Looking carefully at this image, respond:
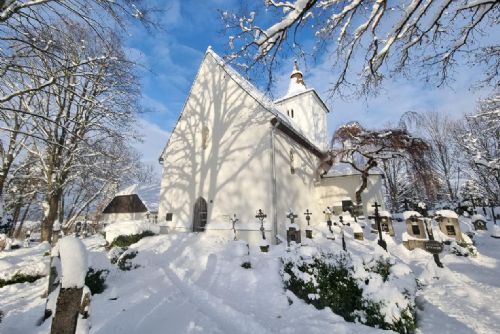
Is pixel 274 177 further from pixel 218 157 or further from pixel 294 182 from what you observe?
pixel 218 157

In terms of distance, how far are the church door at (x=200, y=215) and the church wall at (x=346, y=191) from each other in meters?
9.42

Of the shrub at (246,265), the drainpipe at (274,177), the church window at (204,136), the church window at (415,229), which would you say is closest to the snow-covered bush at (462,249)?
the church window at (415,229)

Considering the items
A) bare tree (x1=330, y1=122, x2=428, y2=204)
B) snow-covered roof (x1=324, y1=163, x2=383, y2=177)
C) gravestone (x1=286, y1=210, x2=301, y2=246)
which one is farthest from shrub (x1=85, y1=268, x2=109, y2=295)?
snow-covered roof (x1=324, y1=163, x2=383, y2=177)

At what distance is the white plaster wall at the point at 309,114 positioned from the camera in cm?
2562

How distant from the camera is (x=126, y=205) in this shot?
91.8 ft

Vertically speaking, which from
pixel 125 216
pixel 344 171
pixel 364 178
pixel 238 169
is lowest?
pixel 125 216


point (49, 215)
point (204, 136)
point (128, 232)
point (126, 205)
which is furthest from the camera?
point (126, 205)

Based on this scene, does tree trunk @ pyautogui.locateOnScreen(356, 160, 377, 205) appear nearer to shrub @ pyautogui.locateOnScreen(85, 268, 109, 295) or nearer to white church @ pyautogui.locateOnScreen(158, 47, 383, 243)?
white church @ pyautogui.locateOnScreen(158, 47, 383, 243)

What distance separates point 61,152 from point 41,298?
10.8 meters

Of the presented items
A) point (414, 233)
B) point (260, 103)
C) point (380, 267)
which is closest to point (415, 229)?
point (414, 233)

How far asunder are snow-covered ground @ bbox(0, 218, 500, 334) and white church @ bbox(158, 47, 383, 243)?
15.3 ft

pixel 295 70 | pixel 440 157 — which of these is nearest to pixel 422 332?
pixel 295 70

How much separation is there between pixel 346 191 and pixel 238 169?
1076cm

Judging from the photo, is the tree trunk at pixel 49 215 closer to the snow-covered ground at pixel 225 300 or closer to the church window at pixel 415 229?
the snow-covered ground at pixel 225 300
